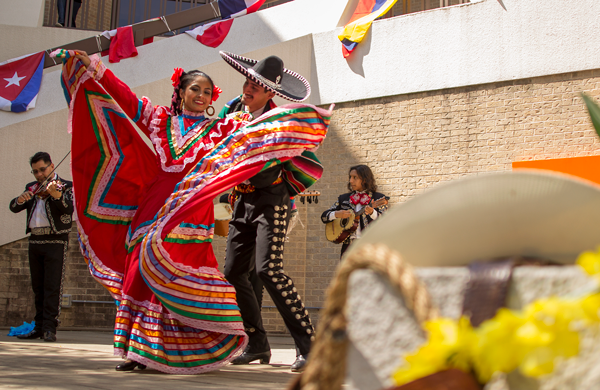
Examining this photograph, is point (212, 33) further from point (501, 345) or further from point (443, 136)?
point (501, 345)

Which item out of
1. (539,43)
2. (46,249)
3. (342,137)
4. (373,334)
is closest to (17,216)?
(46,249)

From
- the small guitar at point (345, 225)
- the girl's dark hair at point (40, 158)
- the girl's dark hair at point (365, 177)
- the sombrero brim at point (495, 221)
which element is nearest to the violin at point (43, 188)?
the girl's dark hair at point (40, 158)

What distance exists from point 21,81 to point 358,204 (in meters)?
A: 4.91

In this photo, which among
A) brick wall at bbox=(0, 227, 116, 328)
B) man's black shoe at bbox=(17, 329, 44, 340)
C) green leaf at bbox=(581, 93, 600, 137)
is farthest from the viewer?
brick wall at bbox=(0, 227, 116, 328)

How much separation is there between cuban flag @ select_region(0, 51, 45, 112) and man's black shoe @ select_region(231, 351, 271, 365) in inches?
226

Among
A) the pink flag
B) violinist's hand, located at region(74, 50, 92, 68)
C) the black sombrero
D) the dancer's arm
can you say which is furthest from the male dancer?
the pink flag

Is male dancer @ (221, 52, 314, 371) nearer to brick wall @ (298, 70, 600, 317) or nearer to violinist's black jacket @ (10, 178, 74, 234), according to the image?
violinist's black jacket @ (10, 178, 74, 234)

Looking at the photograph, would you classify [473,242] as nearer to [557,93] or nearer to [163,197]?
[163,197]

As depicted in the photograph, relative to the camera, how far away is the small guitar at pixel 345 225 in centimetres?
663

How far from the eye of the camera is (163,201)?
351 cm

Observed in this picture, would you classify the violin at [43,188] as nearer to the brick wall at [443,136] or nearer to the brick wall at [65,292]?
the brick wall at [65,292]

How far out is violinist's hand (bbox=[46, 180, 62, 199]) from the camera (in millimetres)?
5603

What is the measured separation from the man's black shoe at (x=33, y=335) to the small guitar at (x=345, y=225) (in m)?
3.25

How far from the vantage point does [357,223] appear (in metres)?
6.64
